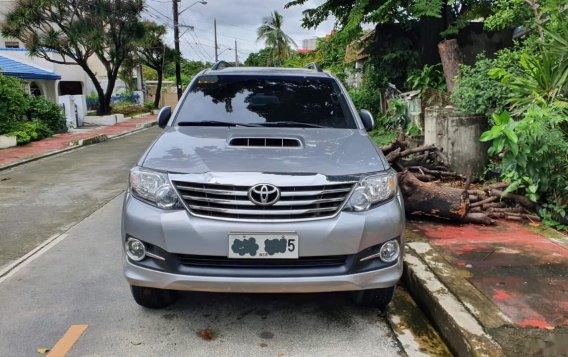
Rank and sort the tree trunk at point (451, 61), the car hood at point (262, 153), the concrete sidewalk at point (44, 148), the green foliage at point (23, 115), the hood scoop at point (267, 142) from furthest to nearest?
1. the green foliage at point (23, 115)
2. the concrete sidewalk at point (44, 148)
3. the tree trunk at point (451, 61)
4. the hood scoop at point (267, 142)
5. the car hood at point (262, 153)

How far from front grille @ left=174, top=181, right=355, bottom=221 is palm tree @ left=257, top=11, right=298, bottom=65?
56.6m

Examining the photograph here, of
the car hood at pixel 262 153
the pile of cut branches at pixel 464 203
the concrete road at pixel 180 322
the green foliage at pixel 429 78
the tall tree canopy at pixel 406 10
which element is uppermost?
the tall tree canopy at pixel 406 10

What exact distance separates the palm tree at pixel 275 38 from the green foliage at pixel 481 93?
2060 inches

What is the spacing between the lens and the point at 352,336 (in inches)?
132

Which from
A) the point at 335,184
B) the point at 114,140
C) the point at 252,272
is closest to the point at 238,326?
the point at 252,272

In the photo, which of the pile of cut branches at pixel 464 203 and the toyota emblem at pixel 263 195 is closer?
the toyota emblem at pixel 263 195

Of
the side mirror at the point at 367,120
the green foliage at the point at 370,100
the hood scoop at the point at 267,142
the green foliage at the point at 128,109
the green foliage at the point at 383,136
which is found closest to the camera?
the hood scoop at the point at 267,142

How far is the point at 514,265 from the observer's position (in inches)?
162

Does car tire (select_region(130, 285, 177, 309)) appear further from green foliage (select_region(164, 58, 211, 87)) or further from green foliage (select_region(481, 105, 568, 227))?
green foliage (select_region(164, 58, 211, 87))

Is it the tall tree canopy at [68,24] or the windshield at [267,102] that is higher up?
the tall tree canopy at [68,24]

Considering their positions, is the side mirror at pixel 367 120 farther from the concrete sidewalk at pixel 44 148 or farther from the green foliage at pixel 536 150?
the concrete sidewalk at pixel 44 148

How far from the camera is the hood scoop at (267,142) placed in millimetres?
3516

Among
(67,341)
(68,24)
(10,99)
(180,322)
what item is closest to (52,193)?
(67,341)

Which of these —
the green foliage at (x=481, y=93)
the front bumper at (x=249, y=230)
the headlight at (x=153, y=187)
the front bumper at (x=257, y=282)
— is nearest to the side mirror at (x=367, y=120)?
the front bumper at (x=249, y=230)
